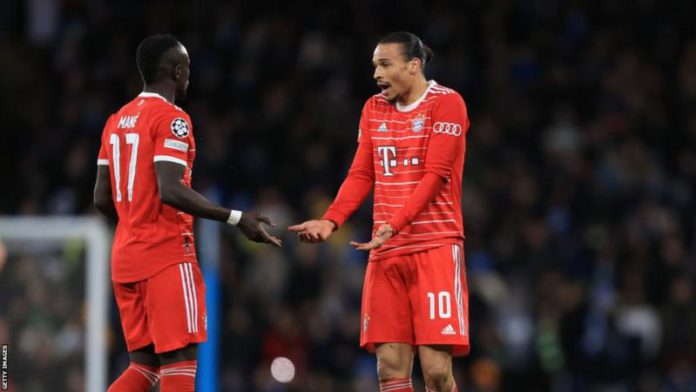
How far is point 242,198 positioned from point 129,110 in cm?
791

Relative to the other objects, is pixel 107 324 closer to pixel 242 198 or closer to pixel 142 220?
pixel 242 198

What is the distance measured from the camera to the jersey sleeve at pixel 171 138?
6367mm

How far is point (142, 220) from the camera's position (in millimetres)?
6516

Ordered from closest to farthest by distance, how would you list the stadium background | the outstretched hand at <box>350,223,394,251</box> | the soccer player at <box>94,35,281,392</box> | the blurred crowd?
the soccer player at <box>94,35,281,392</box>
the outstretched hand at <box>350,223,394,251</box>
the blurred crowd
the stadium background

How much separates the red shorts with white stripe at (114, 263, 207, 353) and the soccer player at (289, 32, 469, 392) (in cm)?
68

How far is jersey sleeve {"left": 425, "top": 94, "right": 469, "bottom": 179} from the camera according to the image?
22.3ft

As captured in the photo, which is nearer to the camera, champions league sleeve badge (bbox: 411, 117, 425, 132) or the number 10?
the number 10

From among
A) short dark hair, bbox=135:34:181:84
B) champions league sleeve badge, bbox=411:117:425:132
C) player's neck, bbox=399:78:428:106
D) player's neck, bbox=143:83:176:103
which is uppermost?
short dark hair, bbox=135:34:181:84

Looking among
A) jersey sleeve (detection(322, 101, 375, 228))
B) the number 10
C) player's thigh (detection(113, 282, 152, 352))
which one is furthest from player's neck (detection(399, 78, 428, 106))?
player's thigh (detection(113, 282, 152, 352))

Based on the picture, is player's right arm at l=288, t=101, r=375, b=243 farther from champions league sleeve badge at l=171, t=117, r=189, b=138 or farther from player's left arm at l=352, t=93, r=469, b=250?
champions league sleeve badge at l=171, t=117, r=189, b=138

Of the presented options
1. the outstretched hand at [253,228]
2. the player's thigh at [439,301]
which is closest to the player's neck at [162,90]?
the outstretched hand at [253,228]

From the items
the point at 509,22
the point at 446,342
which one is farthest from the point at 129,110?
the point at 509,22

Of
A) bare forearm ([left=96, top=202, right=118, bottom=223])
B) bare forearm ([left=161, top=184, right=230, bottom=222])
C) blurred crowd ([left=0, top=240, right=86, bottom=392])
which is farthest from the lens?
blurred crowd ([left=0, top=240, right=86, bottom=392])

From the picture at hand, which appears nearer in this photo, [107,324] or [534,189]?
[107,324]
